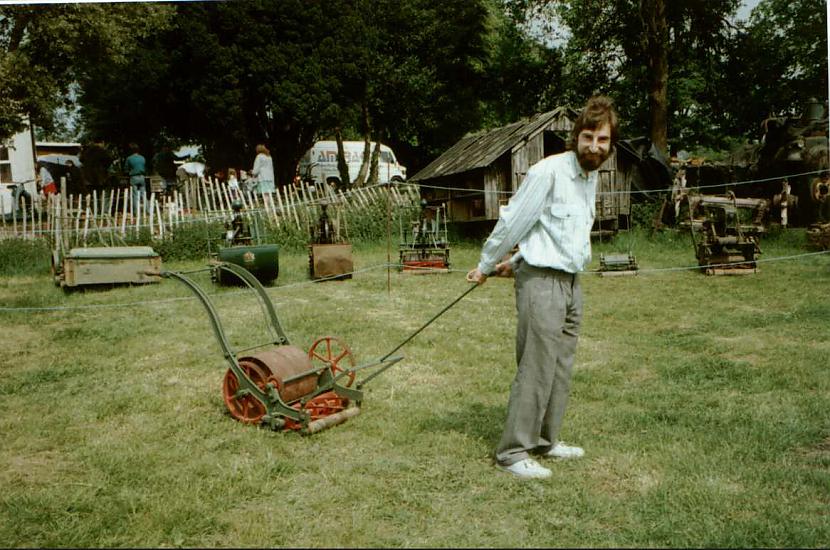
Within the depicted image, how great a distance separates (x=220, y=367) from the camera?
591 cm

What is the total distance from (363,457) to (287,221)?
11.1m

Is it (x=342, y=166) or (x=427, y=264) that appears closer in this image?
(x=427, y=264)

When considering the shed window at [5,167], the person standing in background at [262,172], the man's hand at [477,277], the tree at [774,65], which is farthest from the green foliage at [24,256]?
the shed window at [5,167]

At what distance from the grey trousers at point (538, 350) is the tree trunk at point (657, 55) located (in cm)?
1590

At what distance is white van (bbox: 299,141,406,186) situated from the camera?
85.0 ft

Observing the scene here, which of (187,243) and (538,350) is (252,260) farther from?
(538,350)

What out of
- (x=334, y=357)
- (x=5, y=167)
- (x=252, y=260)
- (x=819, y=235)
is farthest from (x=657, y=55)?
(x=5, y=167)

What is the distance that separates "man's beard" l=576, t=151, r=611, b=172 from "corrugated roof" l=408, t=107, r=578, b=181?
11.7 m

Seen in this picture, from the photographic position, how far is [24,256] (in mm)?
12008

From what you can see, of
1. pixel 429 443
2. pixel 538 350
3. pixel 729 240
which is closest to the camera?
pixel 538 350

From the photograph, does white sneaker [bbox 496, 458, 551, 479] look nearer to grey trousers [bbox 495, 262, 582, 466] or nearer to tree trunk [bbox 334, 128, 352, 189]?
grey trousers [bbox 495, 262, 582, 466]

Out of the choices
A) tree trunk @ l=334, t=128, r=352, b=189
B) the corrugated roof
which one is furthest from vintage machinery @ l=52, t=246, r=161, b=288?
tree trunk @ l=334, t=128, r=352, b=189

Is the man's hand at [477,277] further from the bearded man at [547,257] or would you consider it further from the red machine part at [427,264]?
the red machine part at [427,264]

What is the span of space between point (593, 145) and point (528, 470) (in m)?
1.70
